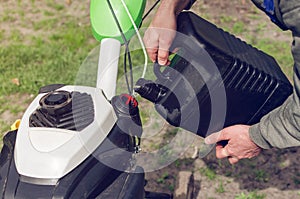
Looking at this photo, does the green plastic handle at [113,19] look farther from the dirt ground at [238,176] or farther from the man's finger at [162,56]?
the dirt ground at [238,176]

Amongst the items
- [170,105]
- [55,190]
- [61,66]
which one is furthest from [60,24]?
[55,190]

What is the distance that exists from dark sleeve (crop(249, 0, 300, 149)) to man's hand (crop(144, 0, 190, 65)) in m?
0.42

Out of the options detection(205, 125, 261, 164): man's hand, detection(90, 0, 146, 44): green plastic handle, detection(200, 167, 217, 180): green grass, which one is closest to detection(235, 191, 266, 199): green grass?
detection(200, 167, 217, 180): green grass

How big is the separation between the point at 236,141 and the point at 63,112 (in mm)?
785

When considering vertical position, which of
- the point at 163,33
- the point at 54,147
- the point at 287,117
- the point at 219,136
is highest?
the point at 163,33

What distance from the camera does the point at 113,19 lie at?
207 centimetres

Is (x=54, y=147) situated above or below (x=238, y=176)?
above

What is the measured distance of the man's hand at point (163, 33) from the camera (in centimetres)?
205

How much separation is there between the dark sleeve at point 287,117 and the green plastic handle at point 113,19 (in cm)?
54

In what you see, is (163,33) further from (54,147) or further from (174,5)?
(54,147)

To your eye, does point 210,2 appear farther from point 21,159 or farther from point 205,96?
point 21,159

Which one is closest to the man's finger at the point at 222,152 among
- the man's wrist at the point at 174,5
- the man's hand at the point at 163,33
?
the man's hand at the point at 163,33

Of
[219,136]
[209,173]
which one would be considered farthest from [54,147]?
[209,173]

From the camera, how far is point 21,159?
5.81ft
